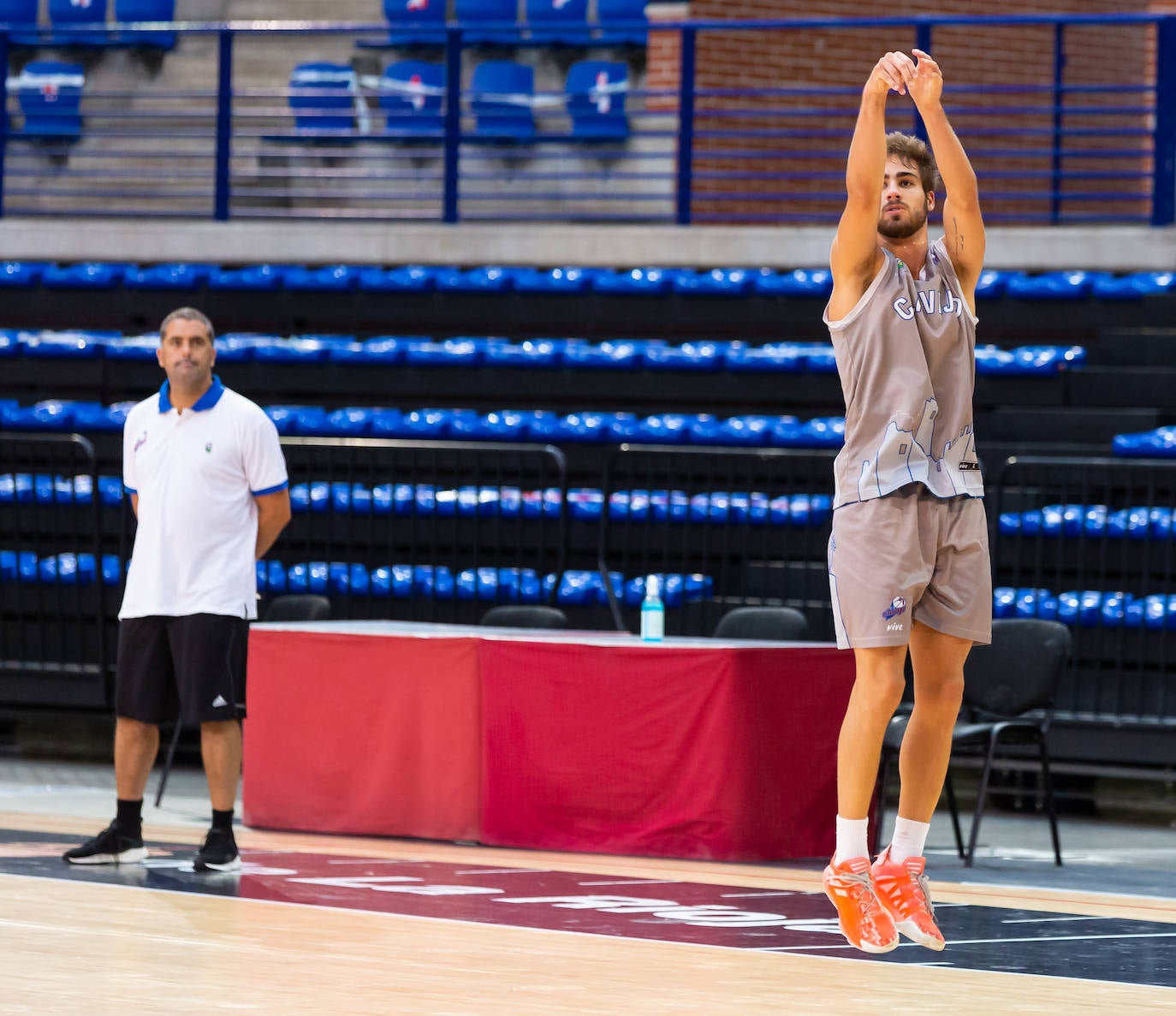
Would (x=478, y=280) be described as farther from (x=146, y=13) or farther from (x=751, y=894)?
(x=751, y=894)

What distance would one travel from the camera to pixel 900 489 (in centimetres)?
432

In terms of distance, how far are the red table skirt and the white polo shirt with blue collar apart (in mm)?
991

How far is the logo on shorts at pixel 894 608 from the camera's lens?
14.0ft

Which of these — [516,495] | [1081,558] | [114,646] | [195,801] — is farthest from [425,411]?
[1081,558]

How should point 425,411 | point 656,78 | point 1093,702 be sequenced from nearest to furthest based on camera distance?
1. point 1093,702
2. point 425,411
3. point 656,78

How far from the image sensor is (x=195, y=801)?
8.65 metres

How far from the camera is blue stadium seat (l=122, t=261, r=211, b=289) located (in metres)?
11.9

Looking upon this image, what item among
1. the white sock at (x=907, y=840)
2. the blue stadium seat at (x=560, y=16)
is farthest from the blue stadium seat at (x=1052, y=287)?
the white sock at (x=907, y=840)

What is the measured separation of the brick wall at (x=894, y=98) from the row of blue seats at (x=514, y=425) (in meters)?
2.15

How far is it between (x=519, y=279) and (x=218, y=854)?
5.77 m

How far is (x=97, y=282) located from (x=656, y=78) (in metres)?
4.01

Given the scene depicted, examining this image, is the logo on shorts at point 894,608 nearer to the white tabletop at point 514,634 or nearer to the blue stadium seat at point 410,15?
the white tabletop at point 514,634

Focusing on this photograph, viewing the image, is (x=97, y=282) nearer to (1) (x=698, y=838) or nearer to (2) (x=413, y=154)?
(2) (x=413, y=154)

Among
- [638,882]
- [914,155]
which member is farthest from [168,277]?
[914,155]
